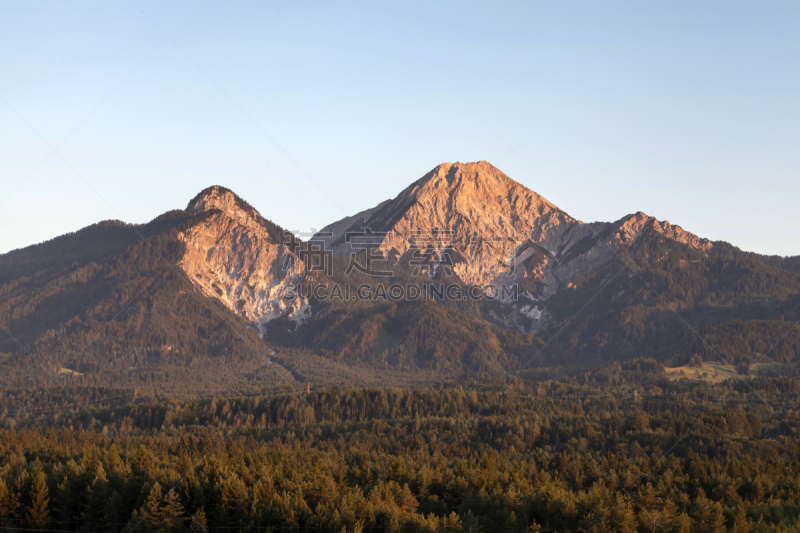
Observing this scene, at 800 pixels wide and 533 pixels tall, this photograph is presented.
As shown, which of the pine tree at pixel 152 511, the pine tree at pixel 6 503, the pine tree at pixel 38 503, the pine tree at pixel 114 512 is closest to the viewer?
the pine tree at pixel 152 511

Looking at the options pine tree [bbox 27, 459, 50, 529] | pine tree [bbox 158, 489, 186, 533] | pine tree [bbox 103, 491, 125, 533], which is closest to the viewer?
pine tree [bbox 158, 489, 186, 533]

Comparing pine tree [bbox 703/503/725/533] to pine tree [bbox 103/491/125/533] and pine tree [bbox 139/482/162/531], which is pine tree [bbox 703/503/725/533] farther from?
pine tree [bbox 103/491/125/533]

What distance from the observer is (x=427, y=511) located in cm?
15762

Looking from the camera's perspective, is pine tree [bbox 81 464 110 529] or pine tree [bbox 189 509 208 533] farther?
pine tree [bbox 81 464 110 529]

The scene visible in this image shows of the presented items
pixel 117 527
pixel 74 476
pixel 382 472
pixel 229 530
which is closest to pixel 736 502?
pixel 382 472

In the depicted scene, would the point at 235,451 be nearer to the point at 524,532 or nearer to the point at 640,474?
the point at 524,532

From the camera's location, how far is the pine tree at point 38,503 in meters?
146

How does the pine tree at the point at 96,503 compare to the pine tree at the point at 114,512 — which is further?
the pine tree at the point at 96,503

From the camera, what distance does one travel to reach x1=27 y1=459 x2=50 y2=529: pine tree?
5753 inches

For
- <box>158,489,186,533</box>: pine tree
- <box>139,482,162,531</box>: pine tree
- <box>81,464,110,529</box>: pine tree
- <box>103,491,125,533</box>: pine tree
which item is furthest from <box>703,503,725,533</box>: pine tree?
<box>81,464,110,529</box>: pine tree

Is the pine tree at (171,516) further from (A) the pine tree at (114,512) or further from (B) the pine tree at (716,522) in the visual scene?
(B) the pine tree at (716,522)

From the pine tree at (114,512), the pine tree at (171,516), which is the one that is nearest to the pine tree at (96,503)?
the pine tree at (114,512)

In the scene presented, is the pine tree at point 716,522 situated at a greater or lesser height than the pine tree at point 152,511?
lesser

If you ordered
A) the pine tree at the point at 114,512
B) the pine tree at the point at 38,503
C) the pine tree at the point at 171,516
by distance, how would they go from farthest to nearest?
the pine tree at the point at 114,512, the pine tree at the point at 38,503, the pine tree at the point at 171,516
